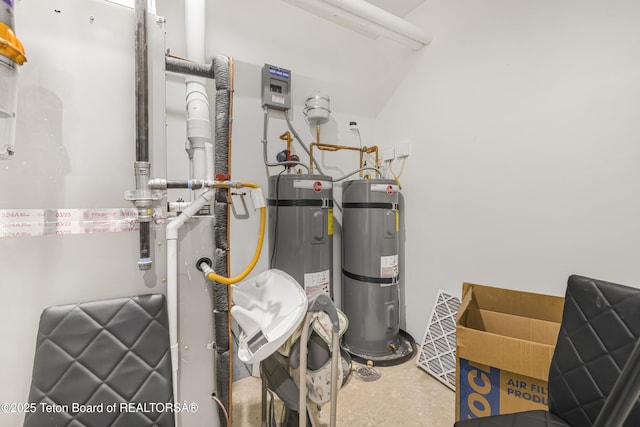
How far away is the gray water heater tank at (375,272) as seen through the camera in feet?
6.82

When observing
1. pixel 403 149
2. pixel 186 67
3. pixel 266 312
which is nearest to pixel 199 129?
pixel 186 67

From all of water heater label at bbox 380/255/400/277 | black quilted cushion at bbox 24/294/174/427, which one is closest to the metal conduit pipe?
black quilted cushion at bbox 24/294/174/427

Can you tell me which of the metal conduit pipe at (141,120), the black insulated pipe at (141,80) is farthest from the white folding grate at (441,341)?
the black insulated pipe at (141,80)

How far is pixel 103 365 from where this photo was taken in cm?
88

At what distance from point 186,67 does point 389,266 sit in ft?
6.06

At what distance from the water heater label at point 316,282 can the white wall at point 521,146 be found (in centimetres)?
81

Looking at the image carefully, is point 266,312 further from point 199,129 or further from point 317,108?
point 317,108

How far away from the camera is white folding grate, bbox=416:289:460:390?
5.98ft

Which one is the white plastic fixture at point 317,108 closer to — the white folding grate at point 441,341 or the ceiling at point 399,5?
the ceiling at point 399,5

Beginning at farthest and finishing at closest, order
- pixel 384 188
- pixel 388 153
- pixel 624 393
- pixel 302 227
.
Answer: pixel 388 153, pixel 384 188, pixel 302 227, pixel 624 393

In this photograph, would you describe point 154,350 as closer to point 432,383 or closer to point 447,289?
point 432,383

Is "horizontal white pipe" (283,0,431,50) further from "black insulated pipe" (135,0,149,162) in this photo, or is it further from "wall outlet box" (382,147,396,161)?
"black insulated pipe" (135,0,149,162)

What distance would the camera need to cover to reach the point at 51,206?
0.89m

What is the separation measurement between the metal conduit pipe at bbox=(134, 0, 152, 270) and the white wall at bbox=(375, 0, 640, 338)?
6.41 ft
